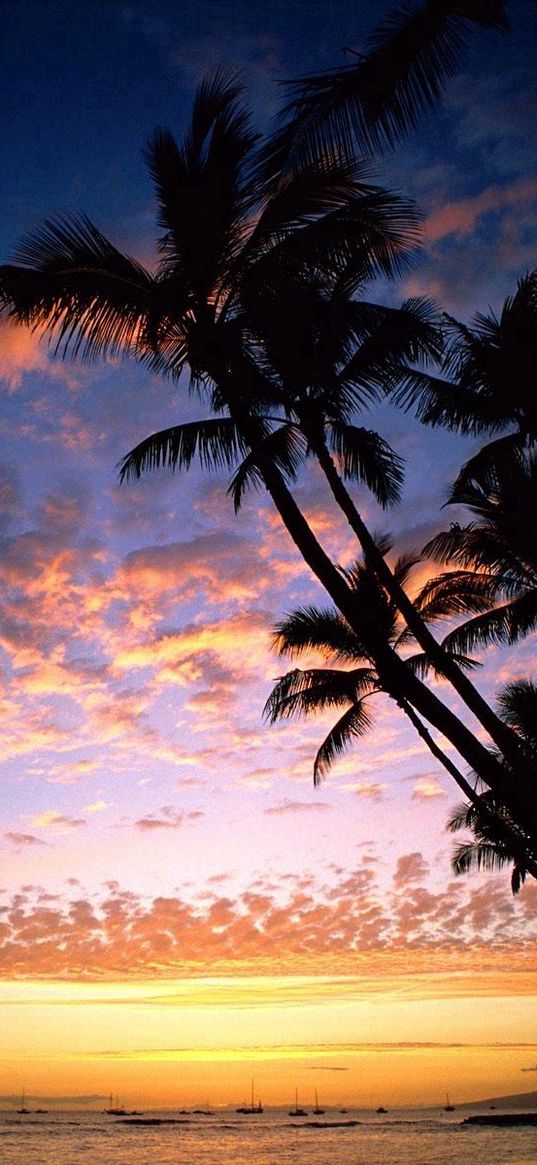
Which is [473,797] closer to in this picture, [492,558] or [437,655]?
[437,655]

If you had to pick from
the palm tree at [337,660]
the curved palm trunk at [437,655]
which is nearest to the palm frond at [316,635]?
the palm tree at [337,660]

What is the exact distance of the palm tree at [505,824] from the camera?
30.2 feet

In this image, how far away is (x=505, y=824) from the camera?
32.1 feet

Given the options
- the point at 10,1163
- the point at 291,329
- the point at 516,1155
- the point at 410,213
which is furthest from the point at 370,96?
the point at 516,1155

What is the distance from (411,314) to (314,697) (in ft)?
30.0

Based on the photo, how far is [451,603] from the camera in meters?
16.6

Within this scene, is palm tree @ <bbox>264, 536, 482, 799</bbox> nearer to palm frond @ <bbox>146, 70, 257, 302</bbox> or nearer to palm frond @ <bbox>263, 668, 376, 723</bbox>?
palm frond @ <bbox>263, 668, 376, 723</bbox>

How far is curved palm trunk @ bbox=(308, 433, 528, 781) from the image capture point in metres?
7.43

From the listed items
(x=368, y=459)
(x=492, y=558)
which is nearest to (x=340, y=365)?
(x=368, y=459)

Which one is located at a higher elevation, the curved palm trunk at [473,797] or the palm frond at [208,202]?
the palm frond at [208,202]

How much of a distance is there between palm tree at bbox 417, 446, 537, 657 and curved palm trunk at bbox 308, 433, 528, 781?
123 inches

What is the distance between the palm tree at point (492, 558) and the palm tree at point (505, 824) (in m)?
2.47

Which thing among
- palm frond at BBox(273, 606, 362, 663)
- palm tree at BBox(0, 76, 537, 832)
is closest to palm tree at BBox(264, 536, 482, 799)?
palm frond at BBox(273, 606, 362, 663)

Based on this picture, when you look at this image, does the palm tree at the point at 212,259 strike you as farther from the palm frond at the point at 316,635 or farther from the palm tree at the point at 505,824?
the palm frond at the point at 316,635
